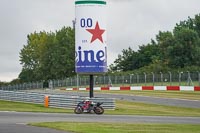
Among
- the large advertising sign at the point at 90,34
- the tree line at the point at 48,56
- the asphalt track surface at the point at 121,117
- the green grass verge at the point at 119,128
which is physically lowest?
the green grass verge at the point at 119,128

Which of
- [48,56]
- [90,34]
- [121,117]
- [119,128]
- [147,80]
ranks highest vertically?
[48,56]

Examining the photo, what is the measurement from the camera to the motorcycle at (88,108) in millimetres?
33031

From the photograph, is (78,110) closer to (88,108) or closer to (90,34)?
(88,108)

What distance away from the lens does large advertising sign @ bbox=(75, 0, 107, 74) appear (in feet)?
115

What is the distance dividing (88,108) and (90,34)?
172 inches

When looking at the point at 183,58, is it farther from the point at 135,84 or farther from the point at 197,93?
the point at 197,93

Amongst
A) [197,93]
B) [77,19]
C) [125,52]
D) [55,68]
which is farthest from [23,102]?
[125,52]

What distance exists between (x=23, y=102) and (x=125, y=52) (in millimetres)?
98981

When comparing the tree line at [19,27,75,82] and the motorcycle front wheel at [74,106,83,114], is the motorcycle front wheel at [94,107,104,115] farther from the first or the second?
the tree line at [19,27,75,82]

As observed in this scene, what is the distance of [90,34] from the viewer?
115 ft

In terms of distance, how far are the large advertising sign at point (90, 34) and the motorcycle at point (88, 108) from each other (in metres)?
3.09

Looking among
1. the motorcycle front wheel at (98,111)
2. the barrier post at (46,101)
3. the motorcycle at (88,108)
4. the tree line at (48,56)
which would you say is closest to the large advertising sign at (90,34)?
the motorcycle at (88,108)

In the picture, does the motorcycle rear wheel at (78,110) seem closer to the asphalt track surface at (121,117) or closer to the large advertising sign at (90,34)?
the asphalt track surface at (121,117)

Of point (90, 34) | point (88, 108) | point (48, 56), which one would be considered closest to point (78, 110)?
point (88, 108)
